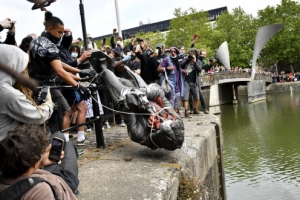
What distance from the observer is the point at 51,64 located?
349cm

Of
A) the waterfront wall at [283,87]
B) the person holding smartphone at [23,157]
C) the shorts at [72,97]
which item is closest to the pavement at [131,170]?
the shorts at [72,97]

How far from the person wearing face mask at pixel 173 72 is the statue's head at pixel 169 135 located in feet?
12.5

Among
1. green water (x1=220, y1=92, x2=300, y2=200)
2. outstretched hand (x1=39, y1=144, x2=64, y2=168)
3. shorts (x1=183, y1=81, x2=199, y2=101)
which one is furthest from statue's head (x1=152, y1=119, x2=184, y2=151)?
shorts (x1=183, y1=81, x2=199, y2=101)

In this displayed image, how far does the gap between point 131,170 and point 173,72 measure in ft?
14.3

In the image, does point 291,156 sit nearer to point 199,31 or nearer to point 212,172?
point 212,172

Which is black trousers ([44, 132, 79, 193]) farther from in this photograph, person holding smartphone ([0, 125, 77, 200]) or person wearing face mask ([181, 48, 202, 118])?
person wearing face mask ([181, 48, 202, 118])

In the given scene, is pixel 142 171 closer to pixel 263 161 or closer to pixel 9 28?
pixel 9 28

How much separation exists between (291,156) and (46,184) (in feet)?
29.7

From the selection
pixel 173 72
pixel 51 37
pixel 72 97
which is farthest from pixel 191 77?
pixel 51 37

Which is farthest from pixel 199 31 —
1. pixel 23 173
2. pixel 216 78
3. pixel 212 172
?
pixel 23 173

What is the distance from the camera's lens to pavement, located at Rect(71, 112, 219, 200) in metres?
2.77

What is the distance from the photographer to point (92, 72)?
4.35 metres

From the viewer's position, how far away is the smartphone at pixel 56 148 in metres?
2.01

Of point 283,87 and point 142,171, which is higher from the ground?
point 142,171
